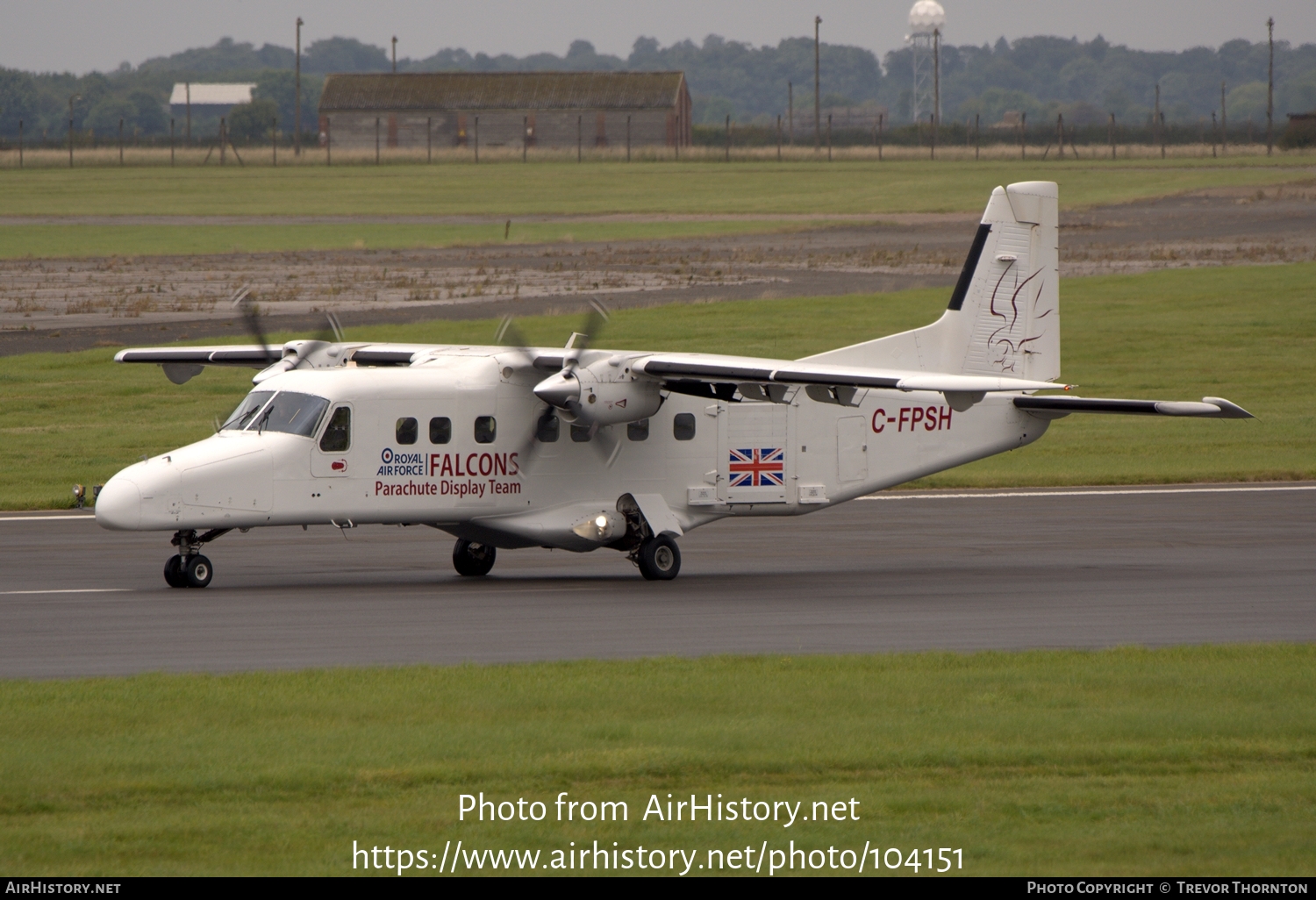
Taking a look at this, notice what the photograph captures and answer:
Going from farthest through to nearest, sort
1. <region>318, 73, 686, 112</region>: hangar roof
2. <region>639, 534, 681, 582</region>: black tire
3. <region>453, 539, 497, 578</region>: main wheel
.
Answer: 1. <region>318, 73, 686, 112</region>: hangar roof
2. <region>453, 539, 497, 578</region>: main wheel
3. <region>639, 534, 681, 582</region>: black tire

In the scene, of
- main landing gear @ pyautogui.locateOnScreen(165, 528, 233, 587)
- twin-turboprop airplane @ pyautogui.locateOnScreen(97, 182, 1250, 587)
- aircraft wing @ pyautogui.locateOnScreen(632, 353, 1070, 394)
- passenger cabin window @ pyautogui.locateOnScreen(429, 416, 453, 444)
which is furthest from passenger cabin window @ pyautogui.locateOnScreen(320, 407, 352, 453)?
aircraft wing @ pyautogui.locateOnScreen(632, 353, 1070, 394)

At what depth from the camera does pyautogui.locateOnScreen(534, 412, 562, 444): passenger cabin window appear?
70.1ft

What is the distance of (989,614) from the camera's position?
1859 cm

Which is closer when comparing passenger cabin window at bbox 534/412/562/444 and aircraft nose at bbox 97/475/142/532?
aircraft nose at bbox 97/475/142/532

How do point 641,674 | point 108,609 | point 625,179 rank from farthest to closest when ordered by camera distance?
1. point 625,179
2. point 108,609
3. point 641,674

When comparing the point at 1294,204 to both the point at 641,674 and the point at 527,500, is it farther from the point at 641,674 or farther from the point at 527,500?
the point at 641,674

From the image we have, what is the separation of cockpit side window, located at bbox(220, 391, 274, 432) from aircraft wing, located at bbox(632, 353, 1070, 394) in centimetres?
473

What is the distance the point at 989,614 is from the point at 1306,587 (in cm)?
462

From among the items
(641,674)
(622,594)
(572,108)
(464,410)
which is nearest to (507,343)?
(464,410)

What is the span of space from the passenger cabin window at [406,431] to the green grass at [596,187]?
228ft

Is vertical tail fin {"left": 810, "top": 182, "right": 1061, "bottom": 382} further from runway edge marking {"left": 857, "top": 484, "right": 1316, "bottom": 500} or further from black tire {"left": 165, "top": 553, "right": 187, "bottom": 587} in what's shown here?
black tire {"left": 165, "top": 553, "right": 187, "bottom": 587}

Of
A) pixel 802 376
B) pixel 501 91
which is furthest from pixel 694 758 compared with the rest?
pixel 501 91

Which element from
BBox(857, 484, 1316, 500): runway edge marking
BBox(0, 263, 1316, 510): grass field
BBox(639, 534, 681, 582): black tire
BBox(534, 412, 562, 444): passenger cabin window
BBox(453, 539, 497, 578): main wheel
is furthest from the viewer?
BBox(0, 263, 1316, 510): grass field

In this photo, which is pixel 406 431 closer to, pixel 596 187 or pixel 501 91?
pixel 596 187
